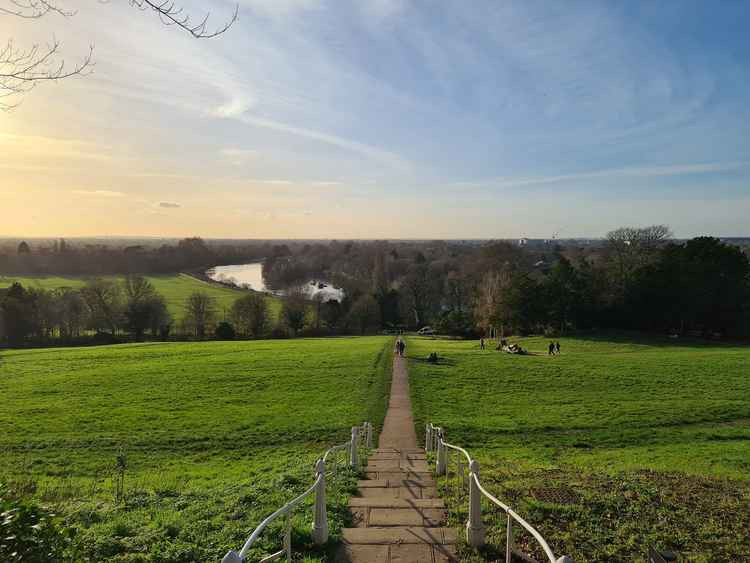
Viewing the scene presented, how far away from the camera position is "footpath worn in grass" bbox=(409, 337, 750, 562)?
629cm

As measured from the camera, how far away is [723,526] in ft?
21.9

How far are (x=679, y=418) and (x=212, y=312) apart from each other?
5461 centimetres

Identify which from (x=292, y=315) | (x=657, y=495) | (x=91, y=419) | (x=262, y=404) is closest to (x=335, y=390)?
(x=262, y=404)

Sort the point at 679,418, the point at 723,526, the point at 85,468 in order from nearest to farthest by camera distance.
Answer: the point at 723,526
the point at 85,468
the point at 679,418

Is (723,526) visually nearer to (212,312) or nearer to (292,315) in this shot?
(292,315)

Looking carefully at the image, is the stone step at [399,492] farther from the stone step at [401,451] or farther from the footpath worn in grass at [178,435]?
the stone step at [401,451]

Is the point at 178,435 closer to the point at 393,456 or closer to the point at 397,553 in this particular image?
the point at 393,456

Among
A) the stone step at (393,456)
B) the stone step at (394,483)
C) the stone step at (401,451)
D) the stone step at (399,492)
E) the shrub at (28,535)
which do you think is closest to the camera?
the shrub at (28,535)

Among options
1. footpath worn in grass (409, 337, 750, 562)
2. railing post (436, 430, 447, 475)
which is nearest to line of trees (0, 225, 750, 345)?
footpath worn in grass (409, 337, 750, 562)

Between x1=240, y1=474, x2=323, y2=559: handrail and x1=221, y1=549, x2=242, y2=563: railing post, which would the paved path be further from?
x1=221, y1=549, x2=242, y2=563: railing post

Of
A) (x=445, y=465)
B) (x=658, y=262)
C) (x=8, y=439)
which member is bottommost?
(x=8, y=439)

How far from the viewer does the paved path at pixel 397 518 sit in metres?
5.39

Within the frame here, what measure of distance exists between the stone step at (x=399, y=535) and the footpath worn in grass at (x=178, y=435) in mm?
308

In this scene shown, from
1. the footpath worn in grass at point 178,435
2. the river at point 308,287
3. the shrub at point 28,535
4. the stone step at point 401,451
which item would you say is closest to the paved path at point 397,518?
the footpath worn in grass at point 178,435
